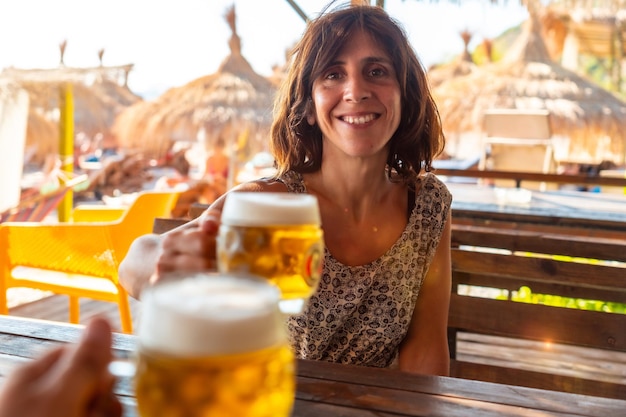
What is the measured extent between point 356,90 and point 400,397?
833 mm

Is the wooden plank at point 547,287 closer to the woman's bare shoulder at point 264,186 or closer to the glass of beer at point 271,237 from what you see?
the woman's bare shoulder at point 264,186

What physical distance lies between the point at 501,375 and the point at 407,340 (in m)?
0.42

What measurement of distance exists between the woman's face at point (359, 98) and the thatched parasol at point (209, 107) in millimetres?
6613

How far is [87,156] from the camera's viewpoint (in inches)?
571

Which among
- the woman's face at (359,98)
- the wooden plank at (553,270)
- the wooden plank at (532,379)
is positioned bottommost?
the wooden plank at (532,379)

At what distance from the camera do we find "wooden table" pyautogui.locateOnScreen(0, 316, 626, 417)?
89 cm

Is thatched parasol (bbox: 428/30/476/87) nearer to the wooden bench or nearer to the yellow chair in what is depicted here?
the yellow chair

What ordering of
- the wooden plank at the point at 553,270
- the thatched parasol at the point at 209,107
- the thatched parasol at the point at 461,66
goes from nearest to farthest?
the wooden plank at the point at 553,270
the thatched parasol at the point at 209,107
the thatched parasol at the point at 461,66

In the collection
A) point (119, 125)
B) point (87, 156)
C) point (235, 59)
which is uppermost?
point (235, 59)

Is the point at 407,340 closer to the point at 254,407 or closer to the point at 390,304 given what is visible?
the point at 390,304

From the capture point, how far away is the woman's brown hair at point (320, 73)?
5.17 feet

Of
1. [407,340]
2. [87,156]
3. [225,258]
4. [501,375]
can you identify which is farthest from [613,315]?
[87,156]

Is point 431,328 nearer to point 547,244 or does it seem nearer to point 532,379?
point 532,379

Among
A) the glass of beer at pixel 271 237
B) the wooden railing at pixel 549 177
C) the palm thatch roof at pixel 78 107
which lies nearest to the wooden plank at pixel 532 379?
the glass of beer at pixel 271 237
